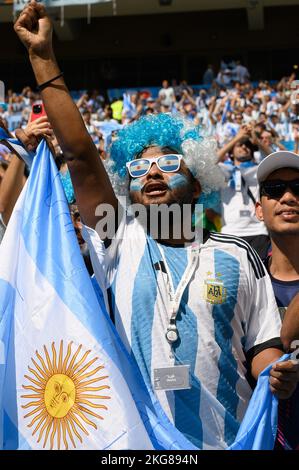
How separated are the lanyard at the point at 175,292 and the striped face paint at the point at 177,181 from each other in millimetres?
287

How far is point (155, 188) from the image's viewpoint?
280 cm

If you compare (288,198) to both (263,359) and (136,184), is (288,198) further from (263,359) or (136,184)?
(263,359)

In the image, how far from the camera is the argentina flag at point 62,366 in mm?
2350

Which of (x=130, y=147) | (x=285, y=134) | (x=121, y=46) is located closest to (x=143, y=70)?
(x=121, y=46)

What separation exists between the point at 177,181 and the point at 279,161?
48 cm

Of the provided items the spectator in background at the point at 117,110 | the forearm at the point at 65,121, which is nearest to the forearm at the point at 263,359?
the forearm at the point at 65,121

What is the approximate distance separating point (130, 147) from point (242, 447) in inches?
48.8

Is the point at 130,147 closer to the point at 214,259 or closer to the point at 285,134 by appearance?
the point at 214,259

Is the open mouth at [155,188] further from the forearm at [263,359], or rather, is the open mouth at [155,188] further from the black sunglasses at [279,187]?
the forearm at [263,359]

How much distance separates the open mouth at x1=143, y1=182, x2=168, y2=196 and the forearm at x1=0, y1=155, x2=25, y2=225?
3.57ft

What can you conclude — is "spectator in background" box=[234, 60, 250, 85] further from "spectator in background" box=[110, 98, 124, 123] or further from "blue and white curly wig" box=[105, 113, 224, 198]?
"blue and white curly wig" box=[105, 113, 224, 198]

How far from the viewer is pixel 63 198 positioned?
2.70 meters

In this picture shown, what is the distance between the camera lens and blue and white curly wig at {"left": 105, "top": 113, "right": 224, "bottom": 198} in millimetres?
2998

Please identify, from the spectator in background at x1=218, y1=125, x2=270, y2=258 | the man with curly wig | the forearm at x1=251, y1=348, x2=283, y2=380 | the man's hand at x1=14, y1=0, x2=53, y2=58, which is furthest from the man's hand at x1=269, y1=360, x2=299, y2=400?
the spectator in background at x1=218, y1=125, x2=270, y2=258
